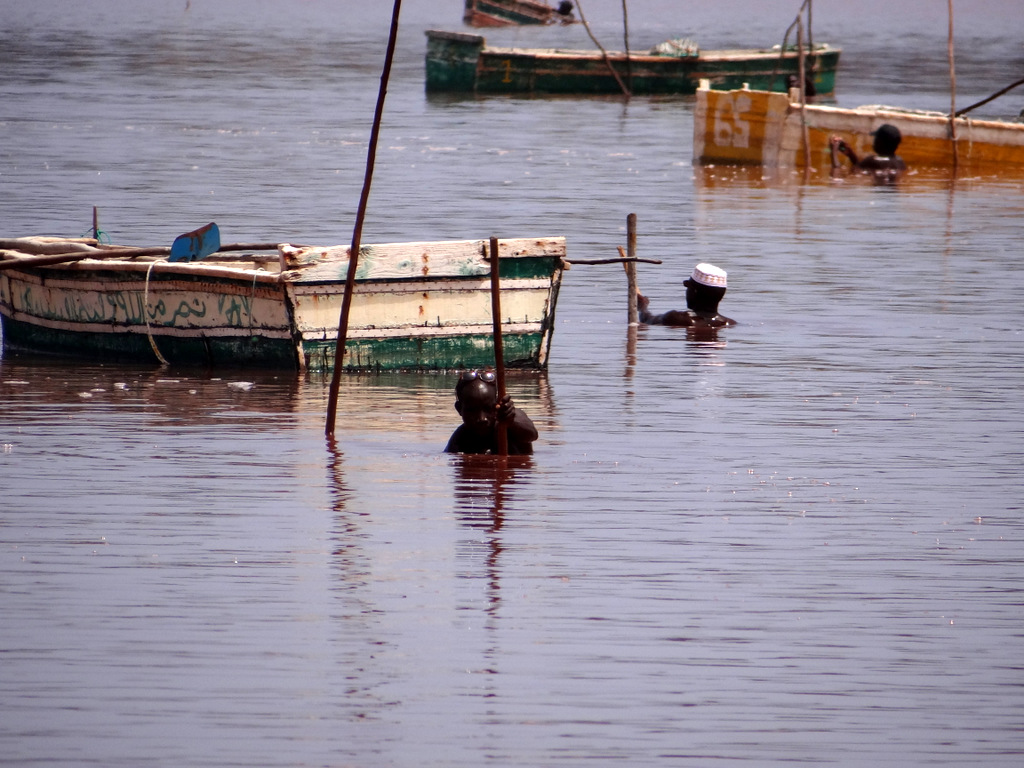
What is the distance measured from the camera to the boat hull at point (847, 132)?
30.4 meters

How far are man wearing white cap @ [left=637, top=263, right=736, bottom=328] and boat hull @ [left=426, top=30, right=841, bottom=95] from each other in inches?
1122

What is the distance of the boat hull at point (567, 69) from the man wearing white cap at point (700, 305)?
93.5ft

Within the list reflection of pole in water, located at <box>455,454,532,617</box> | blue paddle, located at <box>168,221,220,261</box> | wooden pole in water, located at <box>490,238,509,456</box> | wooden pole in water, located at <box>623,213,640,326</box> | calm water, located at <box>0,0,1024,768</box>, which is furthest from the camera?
wooden pole in water, located at <box>623,213,640,326</box>

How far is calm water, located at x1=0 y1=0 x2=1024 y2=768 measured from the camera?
676cm

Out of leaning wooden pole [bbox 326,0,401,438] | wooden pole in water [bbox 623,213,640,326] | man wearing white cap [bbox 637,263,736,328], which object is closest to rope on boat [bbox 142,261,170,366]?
leaning wooden pole [bbox 326,0,401,438]

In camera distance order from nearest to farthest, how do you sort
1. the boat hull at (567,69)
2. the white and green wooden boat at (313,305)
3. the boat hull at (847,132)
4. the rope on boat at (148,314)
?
the white and green wooden boat at (313,305), the rope on boat at (148,314), the boat hull at (847,132), the boat hull at (567,69)

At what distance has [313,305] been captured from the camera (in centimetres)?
1356

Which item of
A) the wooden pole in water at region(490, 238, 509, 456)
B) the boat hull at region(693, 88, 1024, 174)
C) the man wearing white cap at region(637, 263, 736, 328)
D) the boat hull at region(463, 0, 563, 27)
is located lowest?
the man wearing white cap at region(637, 263, 736, 328)

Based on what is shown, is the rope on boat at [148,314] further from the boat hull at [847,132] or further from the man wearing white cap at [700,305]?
the boat hull at [847,132]

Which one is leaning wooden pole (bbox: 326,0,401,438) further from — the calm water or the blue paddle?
the blue paddle

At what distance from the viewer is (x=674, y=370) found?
14.9 m

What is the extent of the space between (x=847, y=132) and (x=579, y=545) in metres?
22.6

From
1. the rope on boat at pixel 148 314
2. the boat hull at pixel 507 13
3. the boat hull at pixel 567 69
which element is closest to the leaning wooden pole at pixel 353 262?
the rope on boat at pixel 148 314

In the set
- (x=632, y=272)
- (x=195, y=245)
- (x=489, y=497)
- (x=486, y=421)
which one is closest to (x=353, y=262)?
(x=486, y=421)
